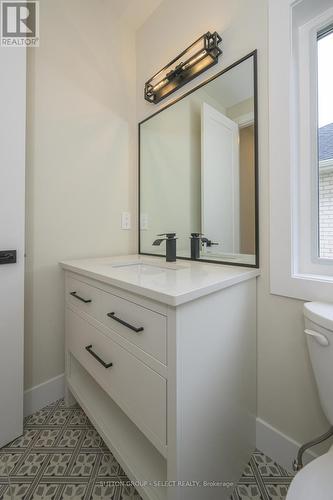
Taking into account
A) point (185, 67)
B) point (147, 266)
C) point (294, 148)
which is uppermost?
point (185, 67)

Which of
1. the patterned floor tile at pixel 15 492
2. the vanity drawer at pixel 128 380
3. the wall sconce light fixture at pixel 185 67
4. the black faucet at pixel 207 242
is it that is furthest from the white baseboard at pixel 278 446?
the wall sconce light fixture at pixel 185 67

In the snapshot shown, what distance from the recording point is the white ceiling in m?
1.46

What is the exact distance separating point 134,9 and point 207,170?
1258 mm

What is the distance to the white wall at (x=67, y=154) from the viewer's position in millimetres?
1245

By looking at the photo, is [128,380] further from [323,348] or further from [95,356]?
[323,348]

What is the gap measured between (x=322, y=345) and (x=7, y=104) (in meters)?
1.56

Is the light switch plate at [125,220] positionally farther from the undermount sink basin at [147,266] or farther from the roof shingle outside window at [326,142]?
the roof shingle outside window at [326,142]

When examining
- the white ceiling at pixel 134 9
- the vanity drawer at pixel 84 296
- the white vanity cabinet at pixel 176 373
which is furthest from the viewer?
the white ceiling at pixel 134 9

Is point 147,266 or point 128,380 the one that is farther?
point 147,266

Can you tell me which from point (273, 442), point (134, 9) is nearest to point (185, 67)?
point (134, 9)

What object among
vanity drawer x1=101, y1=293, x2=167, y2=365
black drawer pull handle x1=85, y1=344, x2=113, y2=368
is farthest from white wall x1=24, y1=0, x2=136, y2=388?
vanity drawer x1=101, y1=293, x2=167, y2=365

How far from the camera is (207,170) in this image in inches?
50.4

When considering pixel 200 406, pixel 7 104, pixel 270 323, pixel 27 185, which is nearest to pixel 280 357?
pixel 270 323

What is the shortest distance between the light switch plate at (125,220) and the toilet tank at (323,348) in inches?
48.7
